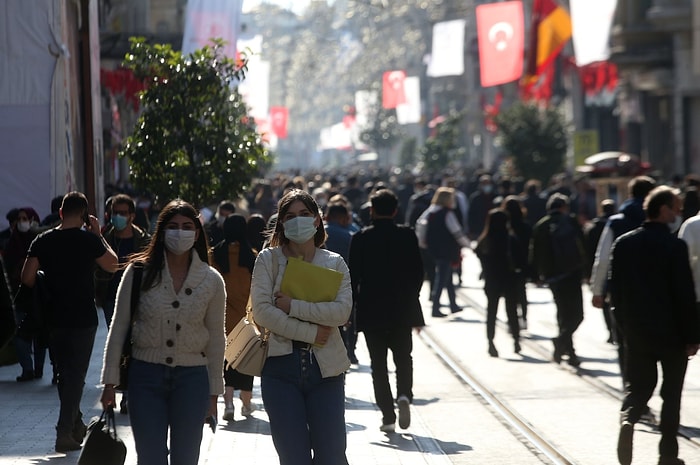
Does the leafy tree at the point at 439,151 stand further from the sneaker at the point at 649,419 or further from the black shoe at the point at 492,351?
the sneaker at the point at 649,419

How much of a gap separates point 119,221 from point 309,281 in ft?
17.3

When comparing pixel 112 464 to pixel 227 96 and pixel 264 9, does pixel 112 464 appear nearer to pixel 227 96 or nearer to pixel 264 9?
pixel 227 96

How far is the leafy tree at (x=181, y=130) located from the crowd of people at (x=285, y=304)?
265 cm

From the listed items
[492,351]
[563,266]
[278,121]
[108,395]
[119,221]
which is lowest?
[492,351]

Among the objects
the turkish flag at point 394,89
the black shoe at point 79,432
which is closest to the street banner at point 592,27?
the black shoe at point 79,432

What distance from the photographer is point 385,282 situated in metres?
10.4

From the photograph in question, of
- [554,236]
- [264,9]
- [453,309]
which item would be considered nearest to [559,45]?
[453,309]

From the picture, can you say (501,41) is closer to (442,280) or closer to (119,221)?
(442,280)

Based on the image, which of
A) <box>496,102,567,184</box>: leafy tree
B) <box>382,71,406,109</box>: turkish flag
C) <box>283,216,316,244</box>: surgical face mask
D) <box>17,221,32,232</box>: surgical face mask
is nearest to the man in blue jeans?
<box>283,216,316,244</box>: surgical face mask

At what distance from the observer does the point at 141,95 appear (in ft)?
60.3

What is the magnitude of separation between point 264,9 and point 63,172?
17790 centimetres

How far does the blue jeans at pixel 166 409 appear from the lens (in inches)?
251

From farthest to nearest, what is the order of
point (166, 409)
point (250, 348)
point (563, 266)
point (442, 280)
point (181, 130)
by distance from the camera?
1. point (442, 280)
2. point (181, 130)
3. point (563, 266)
4. point (250, 348)
5. point (166, 409)

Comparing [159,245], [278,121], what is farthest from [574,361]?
[278,121]
